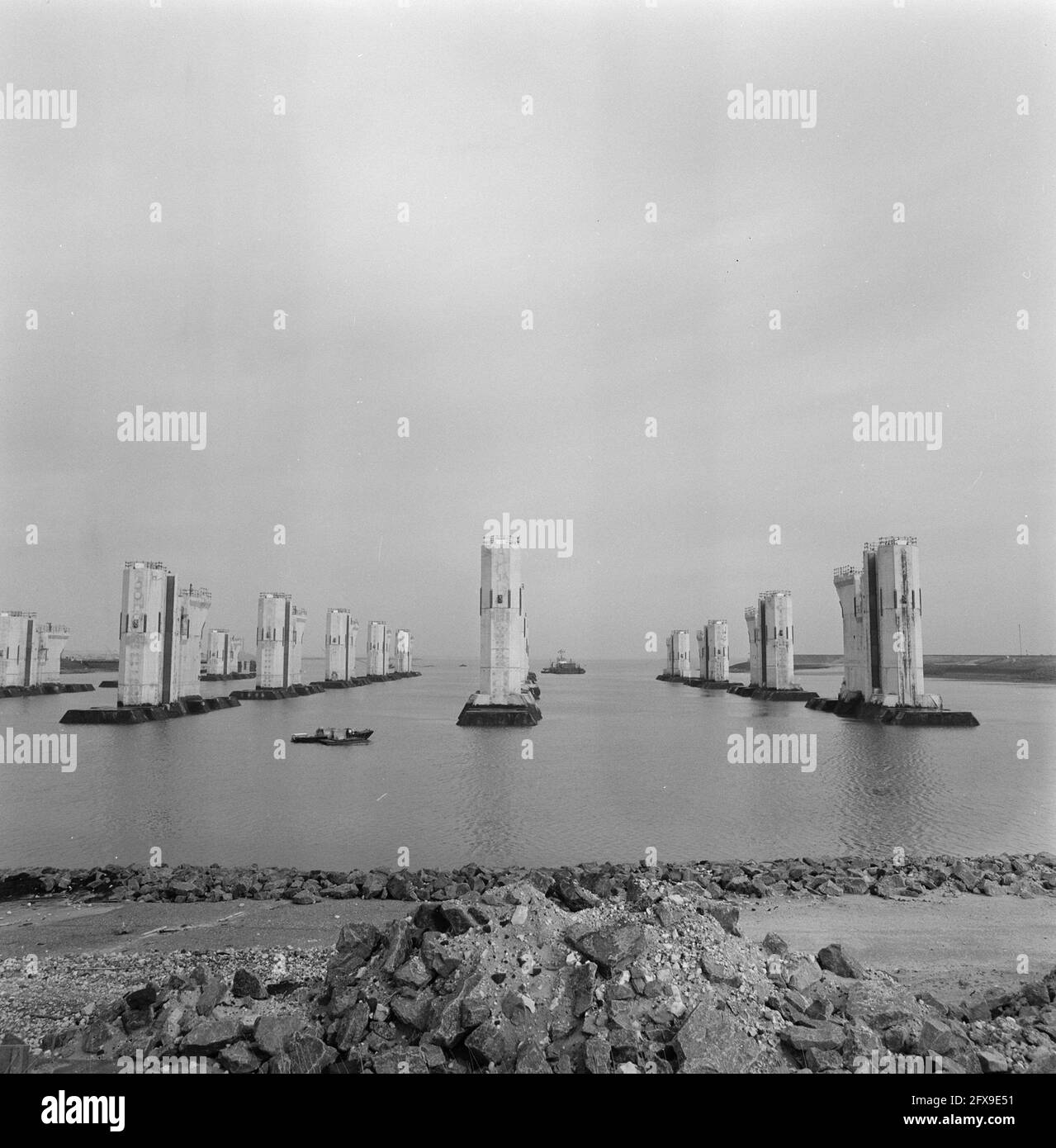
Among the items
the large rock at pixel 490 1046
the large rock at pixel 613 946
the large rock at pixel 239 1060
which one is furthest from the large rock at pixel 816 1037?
the large rock at pixel 239 1060

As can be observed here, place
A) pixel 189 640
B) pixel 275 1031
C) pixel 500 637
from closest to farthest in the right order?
pixel 275 1031
pixel 500 637
pixel 189 640

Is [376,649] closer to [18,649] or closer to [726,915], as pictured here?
[18,649]

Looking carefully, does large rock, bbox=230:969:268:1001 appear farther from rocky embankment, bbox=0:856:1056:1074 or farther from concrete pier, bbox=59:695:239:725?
concrete pier, bbox=59:695:239:725

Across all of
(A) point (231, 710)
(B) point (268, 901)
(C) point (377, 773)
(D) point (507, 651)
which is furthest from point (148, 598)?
(B) point (268, 901)

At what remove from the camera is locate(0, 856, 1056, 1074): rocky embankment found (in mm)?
5035

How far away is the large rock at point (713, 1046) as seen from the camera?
4.84m

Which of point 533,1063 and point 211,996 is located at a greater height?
point 533,1063

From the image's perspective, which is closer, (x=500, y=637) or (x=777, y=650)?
(x=500, y=637)

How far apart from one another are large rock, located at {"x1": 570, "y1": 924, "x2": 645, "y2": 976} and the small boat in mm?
28662

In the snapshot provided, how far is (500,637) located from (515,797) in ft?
57.2

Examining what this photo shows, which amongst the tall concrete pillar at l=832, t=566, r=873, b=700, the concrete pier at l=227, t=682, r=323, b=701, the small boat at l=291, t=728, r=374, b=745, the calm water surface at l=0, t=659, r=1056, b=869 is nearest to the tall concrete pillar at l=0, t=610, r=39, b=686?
the concrete pier at l=227, t=682, r=323, b=701

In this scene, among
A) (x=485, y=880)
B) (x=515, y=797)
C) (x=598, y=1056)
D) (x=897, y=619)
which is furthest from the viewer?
(x=897, y=619)

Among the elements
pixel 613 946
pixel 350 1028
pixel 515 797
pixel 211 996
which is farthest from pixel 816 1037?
pixel 515 797

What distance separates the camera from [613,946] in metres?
5.77
